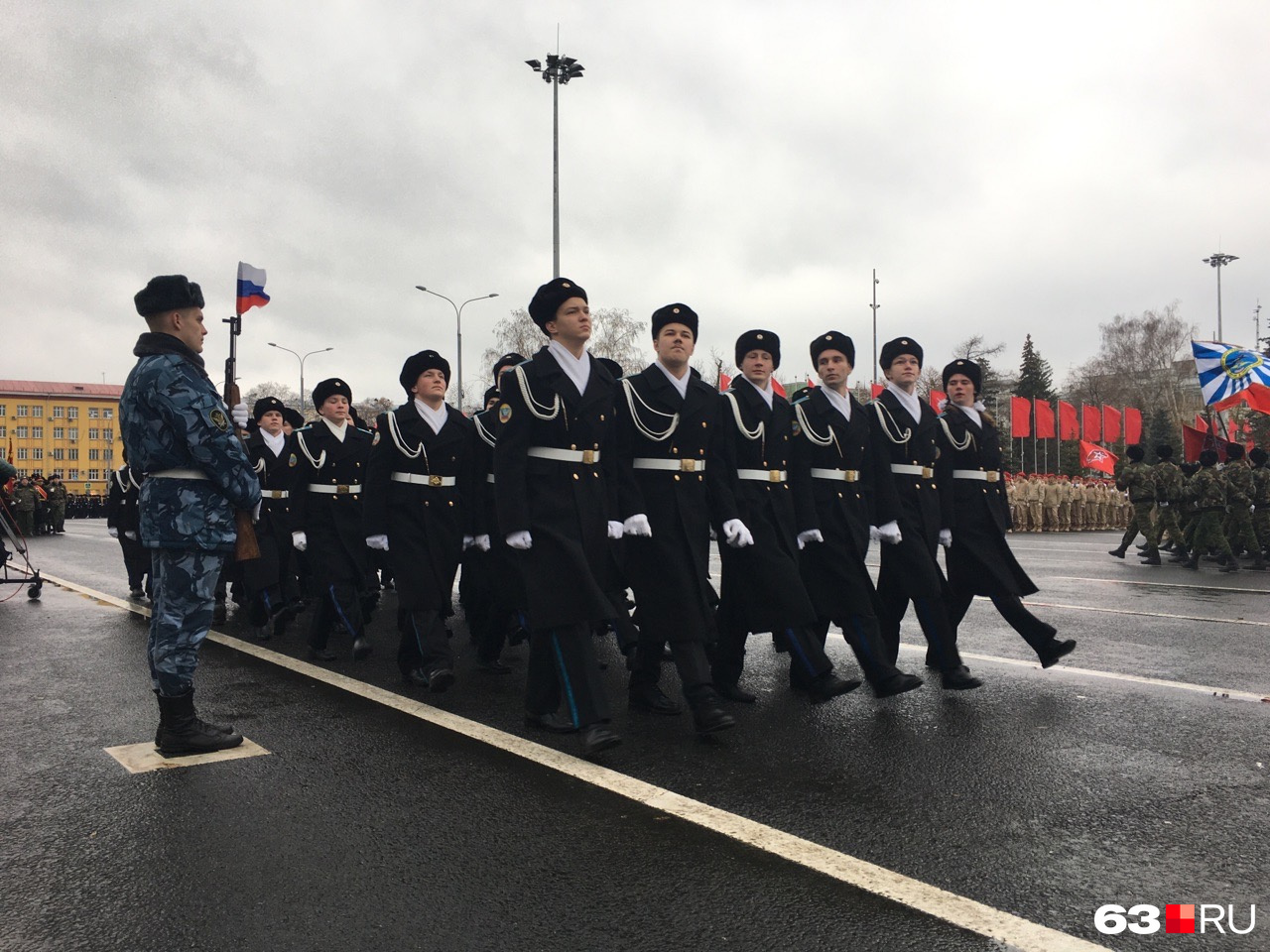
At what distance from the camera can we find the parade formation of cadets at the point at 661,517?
4.83 metres

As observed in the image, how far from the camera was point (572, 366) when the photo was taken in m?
4.95

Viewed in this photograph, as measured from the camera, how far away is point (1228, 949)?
102 inches

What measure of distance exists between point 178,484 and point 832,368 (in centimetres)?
367

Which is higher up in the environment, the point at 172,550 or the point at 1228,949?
the point at 172,550

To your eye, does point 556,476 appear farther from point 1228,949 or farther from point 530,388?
point 1228,949

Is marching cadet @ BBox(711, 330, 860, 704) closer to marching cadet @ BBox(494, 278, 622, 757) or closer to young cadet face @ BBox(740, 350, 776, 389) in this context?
young cadet face @ BBox(740, 350, 776, 389)

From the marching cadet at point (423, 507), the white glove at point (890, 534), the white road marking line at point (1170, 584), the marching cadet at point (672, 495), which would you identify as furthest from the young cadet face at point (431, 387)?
the white road marking line at point (1170, 584)

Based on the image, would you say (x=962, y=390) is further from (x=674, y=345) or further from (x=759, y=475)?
(x=674, y=345)

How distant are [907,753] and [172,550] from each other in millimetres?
3442

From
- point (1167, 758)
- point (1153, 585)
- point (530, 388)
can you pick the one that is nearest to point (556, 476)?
point (530, 388)

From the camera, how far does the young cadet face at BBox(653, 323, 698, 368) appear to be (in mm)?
5262

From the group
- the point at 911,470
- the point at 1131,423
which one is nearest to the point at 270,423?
the point at 911,470

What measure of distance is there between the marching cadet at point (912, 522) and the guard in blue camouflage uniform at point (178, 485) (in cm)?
367

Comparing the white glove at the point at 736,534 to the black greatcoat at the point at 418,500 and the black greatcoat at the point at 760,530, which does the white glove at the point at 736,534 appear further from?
the black greatcoat at the point at 418,500
